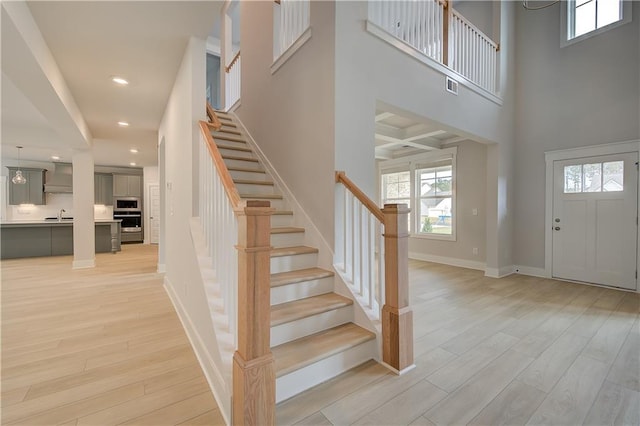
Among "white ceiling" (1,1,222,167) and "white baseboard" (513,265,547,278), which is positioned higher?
"white ceiling" (1,1,222,167)

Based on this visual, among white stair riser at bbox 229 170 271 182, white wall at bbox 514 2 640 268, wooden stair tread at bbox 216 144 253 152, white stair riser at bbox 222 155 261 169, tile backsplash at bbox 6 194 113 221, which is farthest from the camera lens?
tile backsplash at bbox 6 194 113 221

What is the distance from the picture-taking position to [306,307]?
83.7 inches

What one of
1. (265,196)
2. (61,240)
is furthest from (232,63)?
(61,240)

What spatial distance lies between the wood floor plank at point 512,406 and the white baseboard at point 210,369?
130 centimetres

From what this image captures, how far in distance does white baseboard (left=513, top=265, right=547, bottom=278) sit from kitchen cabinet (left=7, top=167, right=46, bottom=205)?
460 inches

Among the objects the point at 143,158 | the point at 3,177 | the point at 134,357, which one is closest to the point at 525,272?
the point at 134,357

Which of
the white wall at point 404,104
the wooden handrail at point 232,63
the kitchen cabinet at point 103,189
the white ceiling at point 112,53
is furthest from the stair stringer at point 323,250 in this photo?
the kitchen cabinet at point 103,189

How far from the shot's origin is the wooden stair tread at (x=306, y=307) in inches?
77.1

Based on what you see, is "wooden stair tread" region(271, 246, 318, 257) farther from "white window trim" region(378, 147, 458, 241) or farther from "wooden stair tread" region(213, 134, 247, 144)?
"white window trim" region(378, 147, 458, 241)

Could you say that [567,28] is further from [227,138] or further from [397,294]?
[227,138]

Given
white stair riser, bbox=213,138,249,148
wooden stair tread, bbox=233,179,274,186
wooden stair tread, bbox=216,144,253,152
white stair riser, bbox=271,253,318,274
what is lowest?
white stair riser, bbox=271,253,318,274

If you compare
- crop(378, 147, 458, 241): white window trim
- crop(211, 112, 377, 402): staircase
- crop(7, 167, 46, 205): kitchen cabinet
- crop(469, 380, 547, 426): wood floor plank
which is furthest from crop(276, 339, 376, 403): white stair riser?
crop(7, 167, 46, 205): kitchen cabinet

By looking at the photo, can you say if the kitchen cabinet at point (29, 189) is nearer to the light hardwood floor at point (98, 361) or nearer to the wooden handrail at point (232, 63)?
the light hardwood floor at point (98, 361)

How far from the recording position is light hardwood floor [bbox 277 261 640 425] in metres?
1.55
